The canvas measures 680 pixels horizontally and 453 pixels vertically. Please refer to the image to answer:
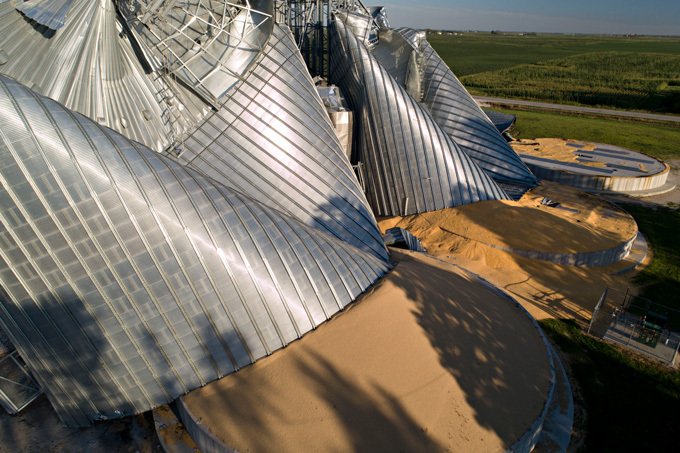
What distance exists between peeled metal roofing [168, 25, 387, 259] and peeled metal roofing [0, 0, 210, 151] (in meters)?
1.32

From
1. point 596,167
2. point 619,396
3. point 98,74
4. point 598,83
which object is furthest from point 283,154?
point 598,83

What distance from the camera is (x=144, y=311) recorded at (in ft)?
31.3

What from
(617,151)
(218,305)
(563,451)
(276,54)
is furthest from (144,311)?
(617,151)

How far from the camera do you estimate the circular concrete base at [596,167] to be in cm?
3177

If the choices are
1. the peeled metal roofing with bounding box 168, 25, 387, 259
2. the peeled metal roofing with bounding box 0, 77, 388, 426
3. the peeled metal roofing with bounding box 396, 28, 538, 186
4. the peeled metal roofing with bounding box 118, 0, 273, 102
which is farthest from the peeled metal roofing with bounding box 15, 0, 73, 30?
the peeled metal roofing with bounding box 396, 28, 538, 186

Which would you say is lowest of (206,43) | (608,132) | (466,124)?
(608,132)

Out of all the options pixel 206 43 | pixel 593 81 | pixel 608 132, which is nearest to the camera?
pixel 206 43

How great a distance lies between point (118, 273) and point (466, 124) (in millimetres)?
25914

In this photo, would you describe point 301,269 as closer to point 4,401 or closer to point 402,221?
point 4,401

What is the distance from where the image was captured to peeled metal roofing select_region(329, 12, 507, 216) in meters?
22.9

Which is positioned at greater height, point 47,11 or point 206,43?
point 47,11

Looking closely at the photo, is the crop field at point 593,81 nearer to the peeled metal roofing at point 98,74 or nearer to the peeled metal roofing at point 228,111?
the peeled metal roofing at point 228,111

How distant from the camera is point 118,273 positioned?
927cm

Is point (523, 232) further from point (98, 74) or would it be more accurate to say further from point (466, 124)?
point (98, 74)
